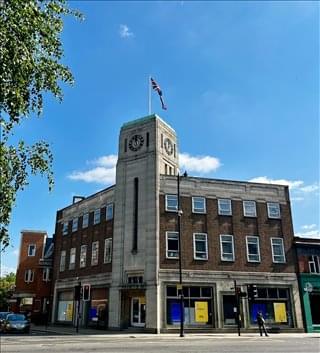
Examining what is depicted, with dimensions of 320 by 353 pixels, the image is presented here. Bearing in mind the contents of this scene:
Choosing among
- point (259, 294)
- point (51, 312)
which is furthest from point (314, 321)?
point (51, 312)

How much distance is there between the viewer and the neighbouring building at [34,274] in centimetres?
4820

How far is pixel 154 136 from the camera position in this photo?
1395 inches

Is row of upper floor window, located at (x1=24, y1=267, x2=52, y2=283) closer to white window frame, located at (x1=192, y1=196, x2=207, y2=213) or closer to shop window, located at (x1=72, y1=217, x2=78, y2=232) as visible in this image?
shop window, located at (x1=72, y1=217, x2=78, y2=232)

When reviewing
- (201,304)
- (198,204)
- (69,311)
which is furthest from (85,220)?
(201,304)

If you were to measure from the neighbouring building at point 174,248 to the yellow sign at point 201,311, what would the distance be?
92 mm

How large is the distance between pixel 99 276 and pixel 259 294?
14.3m

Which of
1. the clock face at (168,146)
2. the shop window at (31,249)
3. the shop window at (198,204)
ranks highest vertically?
the clock face at (168,146)

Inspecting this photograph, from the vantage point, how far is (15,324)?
1133 inches

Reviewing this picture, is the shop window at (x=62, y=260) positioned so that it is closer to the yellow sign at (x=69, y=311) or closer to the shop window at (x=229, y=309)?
the yellow sign at (x=69, y=311)

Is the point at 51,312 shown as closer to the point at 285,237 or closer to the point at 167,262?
the point at 167,262

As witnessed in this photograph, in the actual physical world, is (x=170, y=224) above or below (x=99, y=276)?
above

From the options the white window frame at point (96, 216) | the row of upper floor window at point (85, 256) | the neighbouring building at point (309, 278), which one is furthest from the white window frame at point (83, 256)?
the neighbouring building at point (309, 278)

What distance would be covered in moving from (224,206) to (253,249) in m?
4.57

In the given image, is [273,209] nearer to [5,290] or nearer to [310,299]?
[310,299]
